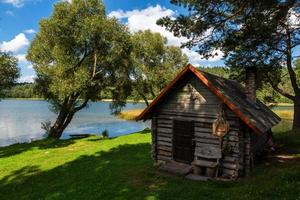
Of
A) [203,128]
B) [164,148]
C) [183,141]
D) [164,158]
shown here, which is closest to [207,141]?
[203,128]

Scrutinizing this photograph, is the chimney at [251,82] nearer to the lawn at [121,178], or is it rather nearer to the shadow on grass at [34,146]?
the lawn at [121,178]

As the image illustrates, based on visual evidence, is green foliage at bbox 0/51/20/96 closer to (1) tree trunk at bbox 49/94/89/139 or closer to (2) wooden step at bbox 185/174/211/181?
(1) tree trunk at bbox 49/94/89/139

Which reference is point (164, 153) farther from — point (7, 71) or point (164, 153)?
point (7, 71)

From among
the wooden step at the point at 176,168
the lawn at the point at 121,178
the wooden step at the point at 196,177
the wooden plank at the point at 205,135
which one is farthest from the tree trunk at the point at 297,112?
the wooden step at the point at 196,177

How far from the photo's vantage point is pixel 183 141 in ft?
59.7

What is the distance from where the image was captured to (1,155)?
27.8 m

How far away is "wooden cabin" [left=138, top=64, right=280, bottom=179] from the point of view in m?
15.8

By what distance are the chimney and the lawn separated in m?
4.46

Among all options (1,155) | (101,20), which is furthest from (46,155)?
(101,20)

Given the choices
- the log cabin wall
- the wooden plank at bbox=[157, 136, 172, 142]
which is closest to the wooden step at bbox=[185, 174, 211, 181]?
the log cabin wall

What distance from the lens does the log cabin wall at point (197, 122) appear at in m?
16.0

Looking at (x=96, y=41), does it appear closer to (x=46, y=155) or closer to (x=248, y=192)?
(x=46, y=155)

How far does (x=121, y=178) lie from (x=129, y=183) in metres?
1.17

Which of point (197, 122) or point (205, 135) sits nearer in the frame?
point (205, 135)
